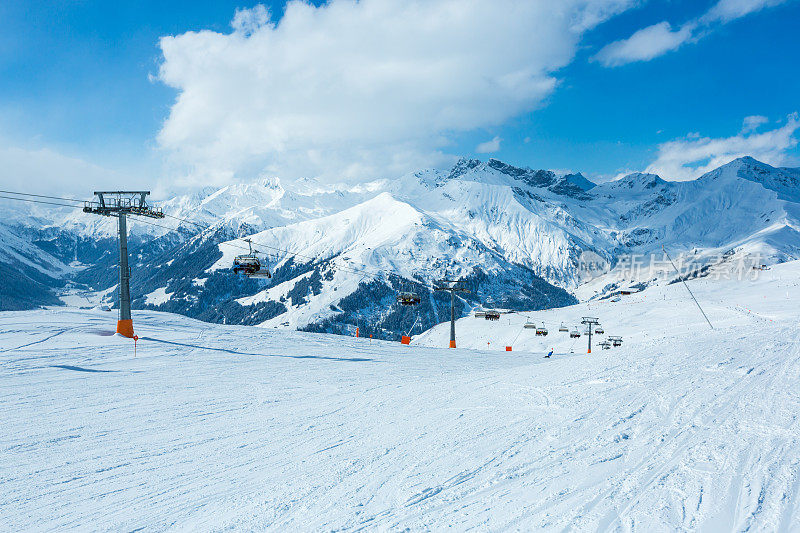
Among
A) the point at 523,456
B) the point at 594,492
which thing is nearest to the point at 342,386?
the point at 523,456

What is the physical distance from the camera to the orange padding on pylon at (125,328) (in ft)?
75.6

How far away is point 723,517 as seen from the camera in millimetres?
6059

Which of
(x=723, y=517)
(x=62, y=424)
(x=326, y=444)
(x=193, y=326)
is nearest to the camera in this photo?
(x=723, y=517)

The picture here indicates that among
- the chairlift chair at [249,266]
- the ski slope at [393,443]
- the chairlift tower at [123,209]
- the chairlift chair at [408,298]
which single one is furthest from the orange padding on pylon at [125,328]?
the chairlift chair at [408,298]

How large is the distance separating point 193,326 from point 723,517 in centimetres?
2777

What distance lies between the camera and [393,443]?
9.45 metres

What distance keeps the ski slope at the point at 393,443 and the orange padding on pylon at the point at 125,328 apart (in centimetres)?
332

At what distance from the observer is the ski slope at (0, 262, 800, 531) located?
6.49 meters

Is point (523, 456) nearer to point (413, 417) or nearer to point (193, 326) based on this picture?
point (413, 417)

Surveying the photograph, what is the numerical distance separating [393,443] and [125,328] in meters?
19.6

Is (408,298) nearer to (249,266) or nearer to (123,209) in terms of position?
(249,266)

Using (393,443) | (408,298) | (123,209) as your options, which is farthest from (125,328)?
(408,298)

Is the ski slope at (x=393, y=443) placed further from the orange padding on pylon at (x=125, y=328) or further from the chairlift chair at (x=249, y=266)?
the chairlift chair at (x=249, y=266)

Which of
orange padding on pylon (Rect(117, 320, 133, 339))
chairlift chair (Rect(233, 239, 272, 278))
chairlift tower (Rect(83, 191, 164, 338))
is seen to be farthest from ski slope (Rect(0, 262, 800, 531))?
chairlift chair (Rect(233, 239, 272, 278))
